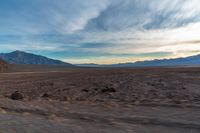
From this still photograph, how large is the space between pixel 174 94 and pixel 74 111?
7.54 m

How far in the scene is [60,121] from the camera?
11.5 metres

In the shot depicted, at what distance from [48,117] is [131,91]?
9.99 m

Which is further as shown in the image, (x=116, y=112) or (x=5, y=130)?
(x=116, y=112)

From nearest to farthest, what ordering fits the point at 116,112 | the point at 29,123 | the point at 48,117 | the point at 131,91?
the point at 29,123, the point at 48,117, the point at 116,112, the point at 131,91

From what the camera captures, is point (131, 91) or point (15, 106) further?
point (131, 91)

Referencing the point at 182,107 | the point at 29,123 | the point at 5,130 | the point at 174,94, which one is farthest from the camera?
the point at 174,94

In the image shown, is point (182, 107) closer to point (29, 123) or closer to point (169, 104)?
point (169, 104)

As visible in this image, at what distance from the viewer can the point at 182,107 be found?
1427cm

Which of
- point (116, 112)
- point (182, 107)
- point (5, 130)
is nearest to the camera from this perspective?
point (5, 130)

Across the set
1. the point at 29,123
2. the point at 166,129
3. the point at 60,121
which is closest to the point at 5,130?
the point at 29,123

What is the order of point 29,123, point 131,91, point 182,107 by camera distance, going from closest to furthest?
point 29,123 → point 182,107 → point 131,91

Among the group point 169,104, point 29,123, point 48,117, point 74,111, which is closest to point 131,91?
point 169,104

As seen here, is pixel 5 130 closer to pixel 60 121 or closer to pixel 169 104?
pixel 60 121

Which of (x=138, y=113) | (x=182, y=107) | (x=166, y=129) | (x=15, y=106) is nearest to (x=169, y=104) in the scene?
(x=182, y=107)
